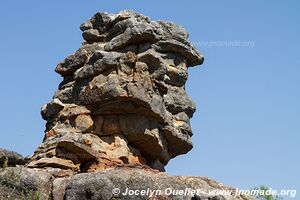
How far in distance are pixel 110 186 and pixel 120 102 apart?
7.33 meters

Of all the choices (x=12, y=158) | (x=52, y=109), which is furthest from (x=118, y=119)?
(x=12, y=158)

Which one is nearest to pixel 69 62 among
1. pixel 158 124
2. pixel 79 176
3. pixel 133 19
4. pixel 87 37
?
pixel 87 37

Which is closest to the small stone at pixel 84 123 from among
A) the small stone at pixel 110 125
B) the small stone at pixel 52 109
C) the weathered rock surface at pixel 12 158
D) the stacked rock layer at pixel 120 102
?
the stacked rock layer at pixel 120 102

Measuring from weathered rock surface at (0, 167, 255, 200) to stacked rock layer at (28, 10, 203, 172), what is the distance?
3067 mm

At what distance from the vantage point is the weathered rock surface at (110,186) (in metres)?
20.6

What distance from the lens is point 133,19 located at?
30.3 meters

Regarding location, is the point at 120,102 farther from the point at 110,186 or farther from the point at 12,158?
the point at 110,186

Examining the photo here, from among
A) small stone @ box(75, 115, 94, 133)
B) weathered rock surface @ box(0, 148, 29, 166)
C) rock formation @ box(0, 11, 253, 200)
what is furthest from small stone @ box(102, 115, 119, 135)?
weathered rock surface @ box(0, 148, 29, 166)

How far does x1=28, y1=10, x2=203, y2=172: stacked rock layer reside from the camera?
86.7 ft

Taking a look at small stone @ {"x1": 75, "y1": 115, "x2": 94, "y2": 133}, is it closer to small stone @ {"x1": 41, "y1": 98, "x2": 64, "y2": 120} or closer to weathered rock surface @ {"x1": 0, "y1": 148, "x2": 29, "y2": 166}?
small stone @ {"x1": 41, "y1": 98, "x2": 64, "y2": 120}

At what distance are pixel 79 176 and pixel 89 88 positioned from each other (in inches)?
289

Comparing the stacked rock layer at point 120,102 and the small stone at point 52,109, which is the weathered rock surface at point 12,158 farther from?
the small stone at point 52,109

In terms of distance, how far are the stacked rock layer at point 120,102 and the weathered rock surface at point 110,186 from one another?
10.1 ft

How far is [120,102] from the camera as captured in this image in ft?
90.0
